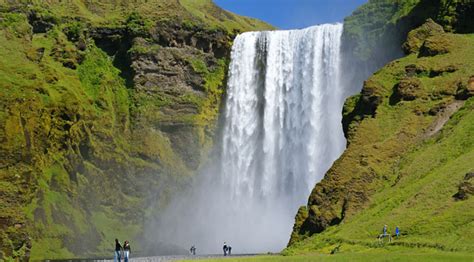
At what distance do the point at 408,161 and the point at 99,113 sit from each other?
5684cm

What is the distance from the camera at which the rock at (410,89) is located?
240 feet

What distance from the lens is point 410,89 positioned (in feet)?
241

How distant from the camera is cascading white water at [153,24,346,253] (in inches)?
3971

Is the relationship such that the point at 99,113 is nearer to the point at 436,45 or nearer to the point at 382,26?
the point at 382,26

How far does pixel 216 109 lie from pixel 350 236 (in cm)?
6483

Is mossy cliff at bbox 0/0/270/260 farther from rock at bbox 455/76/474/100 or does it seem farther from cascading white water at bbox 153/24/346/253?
rock at bbox 455/76/474/100

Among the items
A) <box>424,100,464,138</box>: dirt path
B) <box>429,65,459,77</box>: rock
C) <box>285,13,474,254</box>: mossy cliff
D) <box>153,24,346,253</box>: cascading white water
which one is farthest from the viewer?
<box>153,24,346,253</box>: cascading white water

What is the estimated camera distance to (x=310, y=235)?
67125mm

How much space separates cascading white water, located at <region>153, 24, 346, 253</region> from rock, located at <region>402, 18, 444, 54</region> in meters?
19.7

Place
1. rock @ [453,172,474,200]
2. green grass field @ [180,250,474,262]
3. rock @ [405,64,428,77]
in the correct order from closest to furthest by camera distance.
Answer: green grass field @ [180,250,474,262]
rock @ [453,172,474,200]
rock @ [405,64,428,77]

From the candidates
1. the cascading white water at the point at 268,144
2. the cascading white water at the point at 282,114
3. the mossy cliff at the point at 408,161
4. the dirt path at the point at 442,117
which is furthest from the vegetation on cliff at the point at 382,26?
the dirt path at the point at 442,117

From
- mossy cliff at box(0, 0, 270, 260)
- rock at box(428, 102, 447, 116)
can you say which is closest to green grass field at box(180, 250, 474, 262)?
rock at box(428, 102, 447, 116)

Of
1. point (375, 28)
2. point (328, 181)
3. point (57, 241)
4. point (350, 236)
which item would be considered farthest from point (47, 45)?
point (350, 236)

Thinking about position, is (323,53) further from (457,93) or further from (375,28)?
(457,93)
